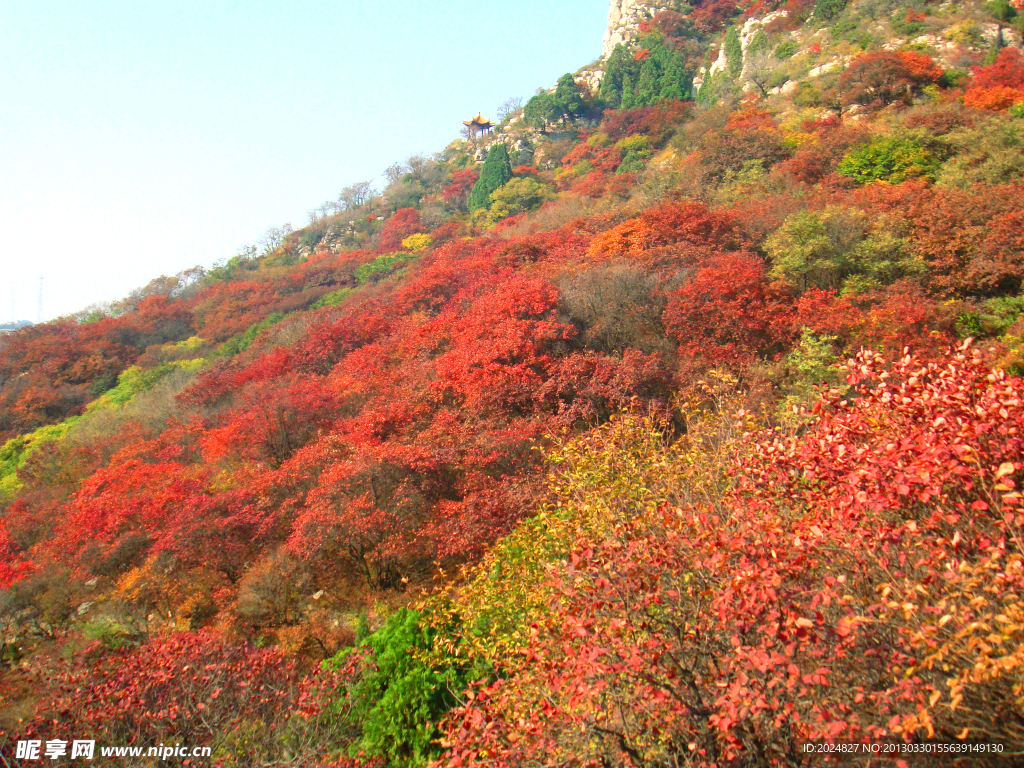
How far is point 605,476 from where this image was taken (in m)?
7.58

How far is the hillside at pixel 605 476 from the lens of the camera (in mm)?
3855

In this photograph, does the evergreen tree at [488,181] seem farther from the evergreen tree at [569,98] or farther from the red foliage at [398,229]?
the evergreen tree at [569,98]

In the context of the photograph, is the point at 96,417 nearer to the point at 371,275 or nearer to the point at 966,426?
the point at 371,275

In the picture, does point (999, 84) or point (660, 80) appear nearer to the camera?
point (999, 84)

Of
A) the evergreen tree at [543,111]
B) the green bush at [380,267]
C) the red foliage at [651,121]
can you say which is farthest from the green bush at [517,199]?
the evergreen tree at [543,111]

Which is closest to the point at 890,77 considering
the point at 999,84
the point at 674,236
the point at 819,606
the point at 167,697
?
the point at 999,84

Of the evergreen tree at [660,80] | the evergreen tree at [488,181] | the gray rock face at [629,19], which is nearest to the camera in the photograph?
the evergreen tree at [488,181]

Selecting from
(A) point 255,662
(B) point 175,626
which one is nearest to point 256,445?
(B) point 175,626

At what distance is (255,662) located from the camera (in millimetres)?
8055

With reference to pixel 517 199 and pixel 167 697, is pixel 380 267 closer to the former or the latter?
pixel 517 199

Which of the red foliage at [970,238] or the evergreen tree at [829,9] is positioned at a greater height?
the evergreen tree at [829,9]

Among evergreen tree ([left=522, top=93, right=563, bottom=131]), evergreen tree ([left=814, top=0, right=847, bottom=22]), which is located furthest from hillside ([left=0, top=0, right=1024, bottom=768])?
evergreen tree ([left=522, top=93, right=563, bottom=131])

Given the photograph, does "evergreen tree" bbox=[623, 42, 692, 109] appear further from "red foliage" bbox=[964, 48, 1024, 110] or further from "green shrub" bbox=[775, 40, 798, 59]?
"red foliage" bbox=[964, 48, 1024, 110]

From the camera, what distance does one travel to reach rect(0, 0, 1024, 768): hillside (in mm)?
3855
